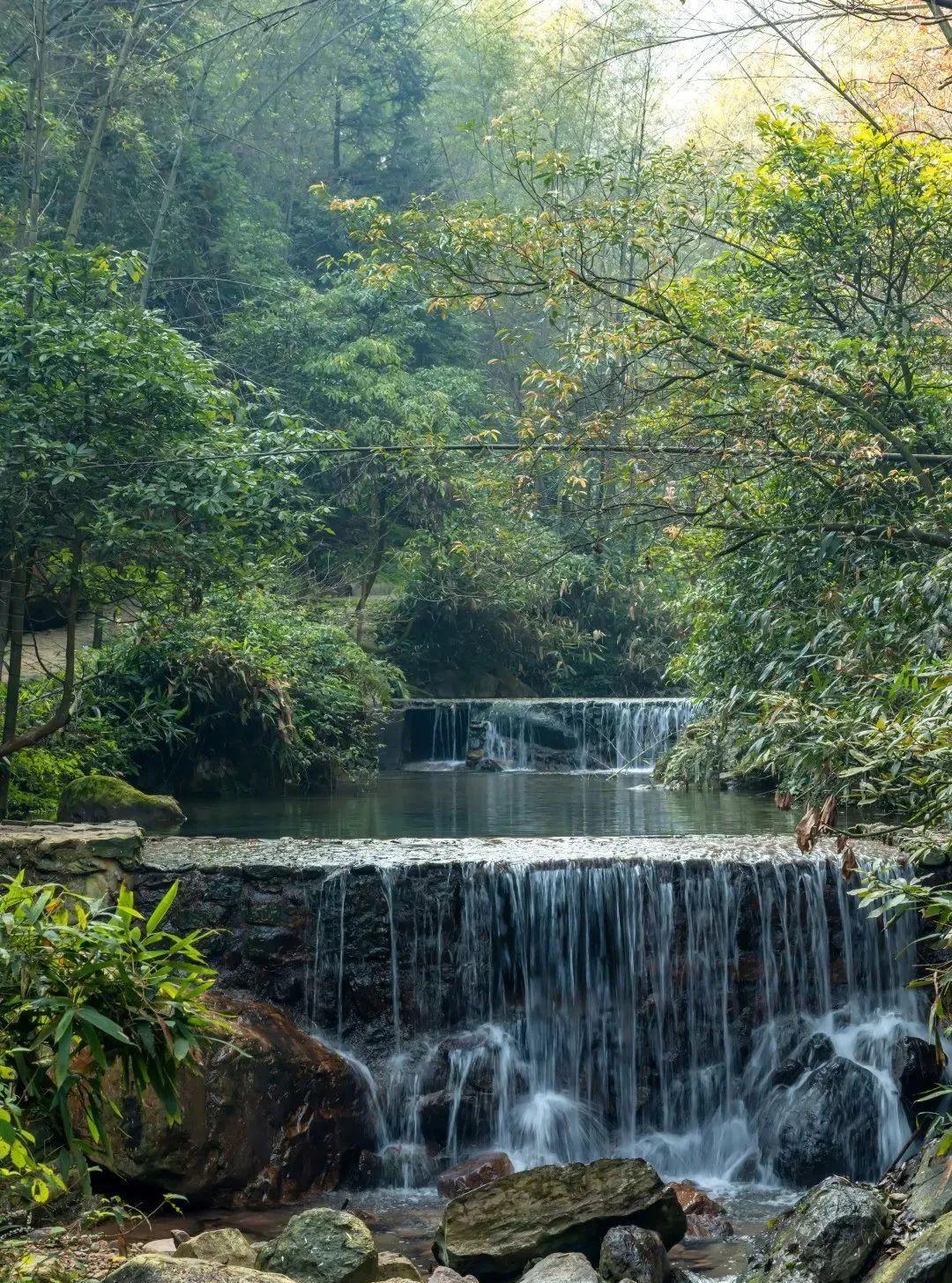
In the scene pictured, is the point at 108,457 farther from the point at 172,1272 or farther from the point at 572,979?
the point at 172,1272

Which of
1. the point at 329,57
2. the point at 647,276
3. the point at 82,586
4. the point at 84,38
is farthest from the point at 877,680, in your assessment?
the point at 329,57

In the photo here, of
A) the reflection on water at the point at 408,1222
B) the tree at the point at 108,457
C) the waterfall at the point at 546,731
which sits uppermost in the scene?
the tree at the point at 108,457

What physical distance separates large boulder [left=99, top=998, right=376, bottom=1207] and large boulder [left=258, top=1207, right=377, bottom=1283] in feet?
3.48

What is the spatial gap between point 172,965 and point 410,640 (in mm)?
19186

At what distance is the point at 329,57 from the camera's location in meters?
27.5

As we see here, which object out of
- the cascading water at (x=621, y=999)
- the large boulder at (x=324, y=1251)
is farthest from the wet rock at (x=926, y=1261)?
the cascading water at (x=621, y=999)

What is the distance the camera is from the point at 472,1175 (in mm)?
6750

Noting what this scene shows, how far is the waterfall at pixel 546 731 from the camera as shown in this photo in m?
17.1

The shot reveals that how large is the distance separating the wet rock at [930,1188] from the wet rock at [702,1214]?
110 centimetres

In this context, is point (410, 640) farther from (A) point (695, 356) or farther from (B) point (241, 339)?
(A) point (695, 356)

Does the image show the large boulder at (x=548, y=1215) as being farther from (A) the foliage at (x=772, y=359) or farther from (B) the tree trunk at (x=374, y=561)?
(B) the tree trunk at (x=374, y=561)

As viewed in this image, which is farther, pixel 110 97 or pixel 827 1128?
pixel 110 97

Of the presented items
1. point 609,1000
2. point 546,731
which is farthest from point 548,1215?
point 546,731

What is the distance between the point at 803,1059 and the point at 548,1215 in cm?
240
